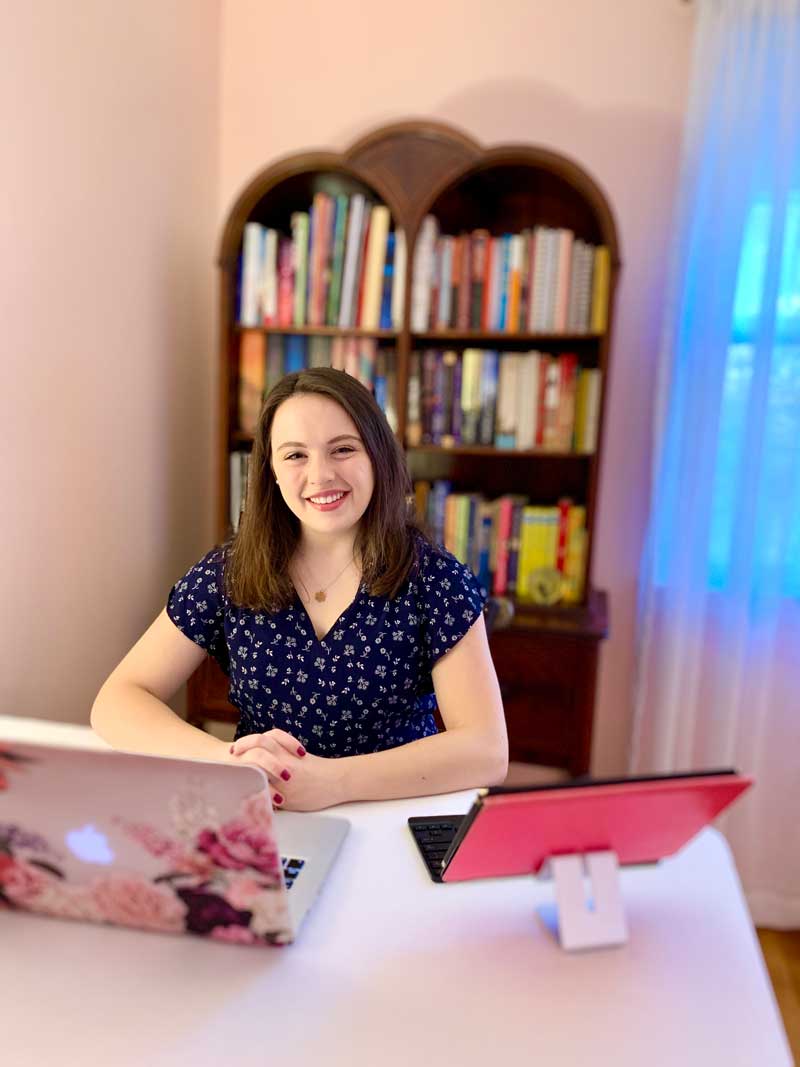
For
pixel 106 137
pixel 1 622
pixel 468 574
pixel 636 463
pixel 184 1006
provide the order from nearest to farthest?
pixel 184 1006, pixel 468 574, pixel 1 622, pixel 106 137, pixel 636 463

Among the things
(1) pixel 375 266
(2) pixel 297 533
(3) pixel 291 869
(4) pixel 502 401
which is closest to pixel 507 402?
(4) pixel 502 401

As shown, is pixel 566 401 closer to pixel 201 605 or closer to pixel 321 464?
pixel 321 464

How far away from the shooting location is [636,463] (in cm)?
242

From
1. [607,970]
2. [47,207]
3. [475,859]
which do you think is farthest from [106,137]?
[607,970]

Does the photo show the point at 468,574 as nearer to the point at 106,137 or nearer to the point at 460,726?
the point at 460,726

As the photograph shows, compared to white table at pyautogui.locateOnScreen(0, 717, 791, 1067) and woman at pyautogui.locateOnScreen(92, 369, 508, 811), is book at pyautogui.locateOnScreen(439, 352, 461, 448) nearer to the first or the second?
woman at pyautogui.locateOnScreen(92, 369, 508, 811)

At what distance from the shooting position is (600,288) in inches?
83.4

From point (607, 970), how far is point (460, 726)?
1.66 feet

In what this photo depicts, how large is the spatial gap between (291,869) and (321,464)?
0.60 meters

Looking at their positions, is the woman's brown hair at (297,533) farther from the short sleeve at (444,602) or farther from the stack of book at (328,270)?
the stack of book at (328,270)

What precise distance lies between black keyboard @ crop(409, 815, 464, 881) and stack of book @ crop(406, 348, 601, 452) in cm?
131

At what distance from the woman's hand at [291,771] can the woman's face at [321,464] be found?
1.22 feet

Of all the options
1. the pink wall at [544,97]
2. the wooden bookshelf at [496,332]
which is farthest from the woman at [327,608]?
the pink wall at [544,97]

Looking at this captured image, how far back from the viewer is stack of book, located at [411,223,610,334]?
2.12 meters
